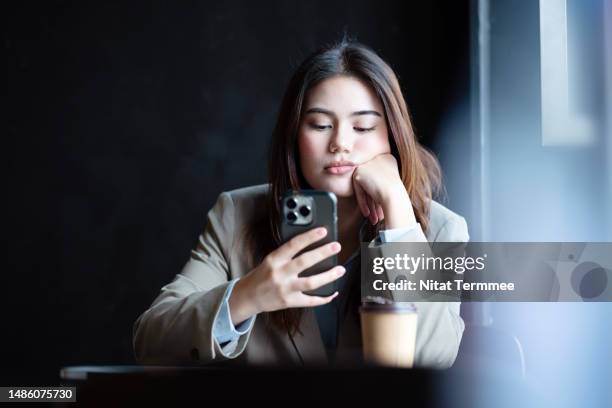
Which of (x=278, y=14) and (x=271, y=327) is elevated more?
(x=278, y=14)

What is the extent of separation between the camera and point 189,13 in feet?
7.70

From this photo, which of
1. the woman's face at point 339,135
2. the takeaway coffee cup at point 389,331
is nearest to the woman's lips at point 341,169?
the woman's face at point 339,135

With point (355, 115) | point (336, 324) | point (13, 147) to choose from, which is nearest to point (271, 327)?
point (336, 324)

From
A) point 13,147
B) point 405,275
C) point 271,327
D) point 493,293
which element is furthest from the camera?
point 13,147

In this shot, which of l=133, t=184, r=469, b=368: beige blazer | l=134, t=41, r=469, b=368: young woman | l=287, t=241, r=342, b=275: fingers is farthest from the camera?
l=134, t=41, r=469, b=368: young woman

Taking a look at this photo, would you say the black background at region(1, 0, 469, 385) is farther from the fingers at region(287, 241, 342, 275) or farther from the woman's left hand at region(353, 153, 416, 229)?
the fingers at region(287, 241, 342, 275)

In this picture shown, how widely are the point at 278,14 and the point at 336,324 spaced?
125 cm

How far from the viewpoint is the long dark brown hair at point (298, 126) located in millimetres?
1416

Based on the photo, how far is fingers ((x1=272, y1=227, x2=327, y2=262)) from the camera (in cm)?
92

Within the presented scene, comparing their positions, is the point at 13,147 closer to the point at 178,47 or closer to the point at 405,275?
the point at 178,47

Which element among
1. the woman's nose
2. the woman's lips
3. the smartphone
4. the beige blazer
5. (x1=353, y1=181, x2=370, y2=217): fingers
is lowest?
the beige blazer

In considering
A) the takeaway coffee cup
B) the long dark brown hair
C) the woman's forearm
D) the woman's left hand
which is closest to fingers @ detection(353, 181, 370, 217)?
the woman's left hand

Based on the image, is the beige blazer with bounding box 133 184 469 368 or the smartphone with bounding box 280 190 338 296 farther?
the beige blazer with bounding box 133 184 469 368

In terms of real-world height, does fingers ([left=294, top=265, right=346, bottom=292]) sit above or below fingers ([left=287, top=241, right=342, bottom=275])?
below
